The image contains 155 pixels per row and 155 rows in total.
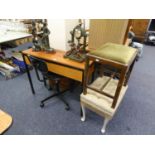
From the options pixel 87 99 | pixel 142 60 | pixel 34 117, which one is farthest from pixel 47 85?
pixel 142 60

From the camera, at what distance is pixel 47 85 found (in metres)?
2.39

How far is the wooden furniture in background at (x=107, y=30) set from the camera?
1.50 meters

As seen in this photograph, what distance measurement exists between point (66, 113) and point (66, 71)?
672 millimetres

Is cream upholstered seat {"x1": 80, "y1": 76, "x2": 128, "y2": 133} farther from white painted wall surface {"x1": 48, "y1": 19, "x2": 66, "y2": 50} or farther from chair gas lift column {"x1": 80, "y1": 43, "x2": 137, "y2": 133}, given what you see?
white painted wall surface {"x1": 48, "y1": 19, "x2": 66, "y2": 50}

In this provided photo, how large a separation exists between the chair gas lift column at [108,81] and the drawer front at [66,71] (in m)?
0.13

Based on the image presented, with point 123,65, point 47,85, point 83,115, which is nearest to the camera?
point 123,65

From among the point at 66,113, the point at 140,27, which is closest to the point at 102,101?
the point at 66,113

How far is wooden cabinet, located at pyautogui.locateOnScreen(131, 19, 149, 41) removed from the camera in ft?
15.4

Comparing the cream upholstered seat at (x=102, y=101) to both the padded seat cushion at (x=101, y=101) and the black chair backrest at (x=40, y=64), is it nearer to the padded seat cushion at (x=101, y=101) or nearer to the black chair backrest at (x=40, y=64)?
the padded seat cushion at (x=101, y=101)

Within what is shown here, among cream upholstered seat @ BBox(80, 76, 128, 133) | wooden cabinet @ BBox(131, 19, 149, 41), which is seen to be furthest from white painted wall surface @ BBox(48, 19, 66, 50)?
wooden cabinet @ BBox(131, 19, 149, 41)

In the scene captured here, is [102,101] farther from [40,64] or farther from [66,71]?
[40,64]

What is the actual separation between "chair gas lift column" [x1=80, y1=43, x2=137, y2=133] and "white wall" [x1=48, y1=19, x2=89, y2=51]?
69cm

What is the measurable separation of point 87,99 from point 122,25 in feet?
3.23

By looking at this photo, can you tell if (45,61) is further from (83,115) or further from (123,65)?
(123,65)
